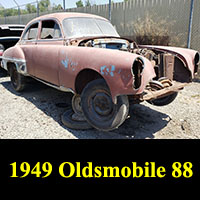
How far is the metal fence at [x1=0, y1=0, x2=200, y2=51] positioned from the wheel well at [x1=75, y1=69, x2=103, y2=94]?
473cm

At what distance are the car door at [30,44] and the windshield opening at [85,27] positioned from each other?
90 centimetres

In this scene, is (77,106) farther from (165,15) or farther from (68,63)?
(165,15)

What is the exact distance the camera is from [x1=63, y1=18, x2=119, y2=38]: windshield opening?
13.0ft

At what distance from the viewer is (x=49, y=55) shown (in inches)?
150

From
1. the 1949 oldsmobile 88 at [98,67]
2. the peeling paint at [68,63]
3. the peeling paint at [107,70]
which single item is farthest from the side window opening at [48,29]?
the peeling paint at [107,70]

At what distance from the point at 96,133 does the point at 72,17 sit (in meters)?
2.30

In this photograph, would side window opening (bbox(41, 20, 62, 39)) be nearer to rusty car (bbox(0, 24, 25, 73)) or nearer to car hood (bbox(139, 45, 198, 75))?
car hood (bbox(139, 45, 198, 75))

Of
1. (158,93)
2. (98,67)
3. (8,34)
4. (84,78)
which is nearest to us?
(98,67)

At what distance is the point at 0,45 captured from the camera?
7.16 meters

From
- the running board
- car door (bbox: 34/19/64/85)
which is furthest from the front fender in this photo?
the running board

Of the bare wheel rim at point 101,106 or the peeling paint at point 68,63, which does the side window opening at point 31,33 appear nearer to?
the peeling paint at point 68,63

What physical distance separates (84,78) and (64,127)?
88cm

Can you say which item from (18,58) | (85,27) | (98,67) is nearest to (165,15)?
(85,27)

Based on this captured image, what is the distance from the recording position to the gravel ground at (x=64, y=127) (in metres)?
3.39
